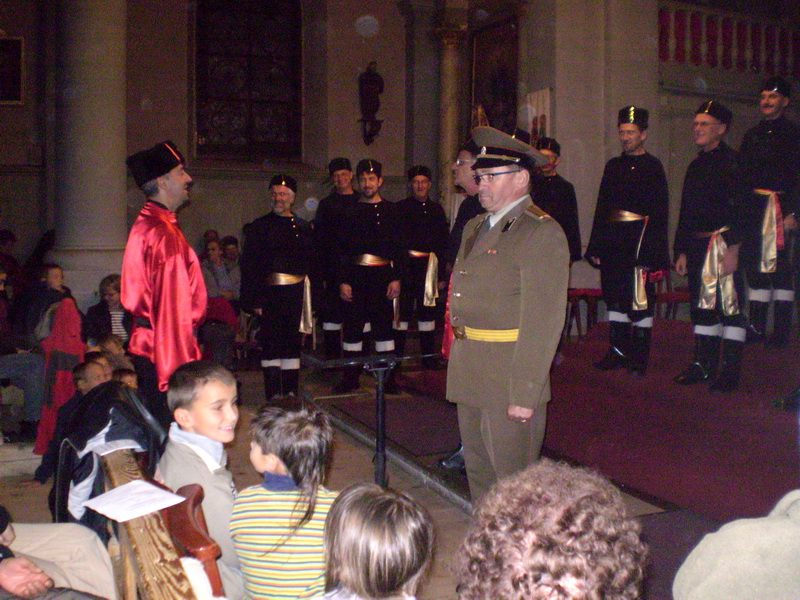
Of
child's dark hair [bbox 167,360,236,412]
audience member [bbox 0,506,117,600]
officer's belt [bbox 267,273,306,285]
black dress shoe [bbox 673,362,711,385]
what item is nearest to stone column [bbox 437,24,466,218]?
officer's belt [bbox 267,273,306,285]

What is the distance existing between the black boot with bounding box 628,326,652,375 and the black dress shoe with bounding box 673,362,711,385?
0.96ft

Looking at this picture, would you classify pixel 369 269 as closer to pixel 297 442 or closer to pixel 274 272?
pixel 274 272

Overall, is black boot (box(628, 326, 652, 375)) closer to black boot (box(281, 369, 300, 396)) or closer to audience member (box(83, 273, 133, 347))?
black boot (box(281, 369, 300, 396))

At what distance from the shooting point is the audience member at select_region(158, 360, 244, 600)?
2.30 m

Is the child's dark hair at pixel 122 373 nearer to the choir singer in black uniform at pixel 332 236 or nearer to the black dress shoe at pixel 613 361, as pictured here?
the choir singer in black uniform at pixel 332 236

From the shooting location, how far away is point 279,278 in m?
5.90

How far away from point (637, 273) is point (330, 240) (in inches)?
102

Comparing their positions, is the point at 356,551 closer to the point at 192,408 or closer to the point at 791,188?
the point at 192,408

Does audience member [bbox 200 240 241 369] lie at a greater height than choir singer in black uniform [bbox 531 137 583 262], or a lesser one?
lesser

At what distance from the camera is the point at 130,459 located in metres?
2.45

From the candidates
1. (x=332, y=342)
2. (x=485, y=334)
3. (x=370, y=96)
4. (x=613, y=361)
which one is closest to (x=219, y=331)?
(x=332, y=342)

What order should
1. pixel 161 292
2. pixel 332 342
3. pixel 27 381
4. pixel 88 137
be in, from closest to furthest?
pixel 161 292 → pixel 27 381 → pixel 332 342 → pixel 88 137

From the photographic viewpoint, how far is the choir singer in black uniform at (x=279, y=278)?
5.87 m

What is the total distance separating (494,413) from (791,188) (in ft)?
7.97
